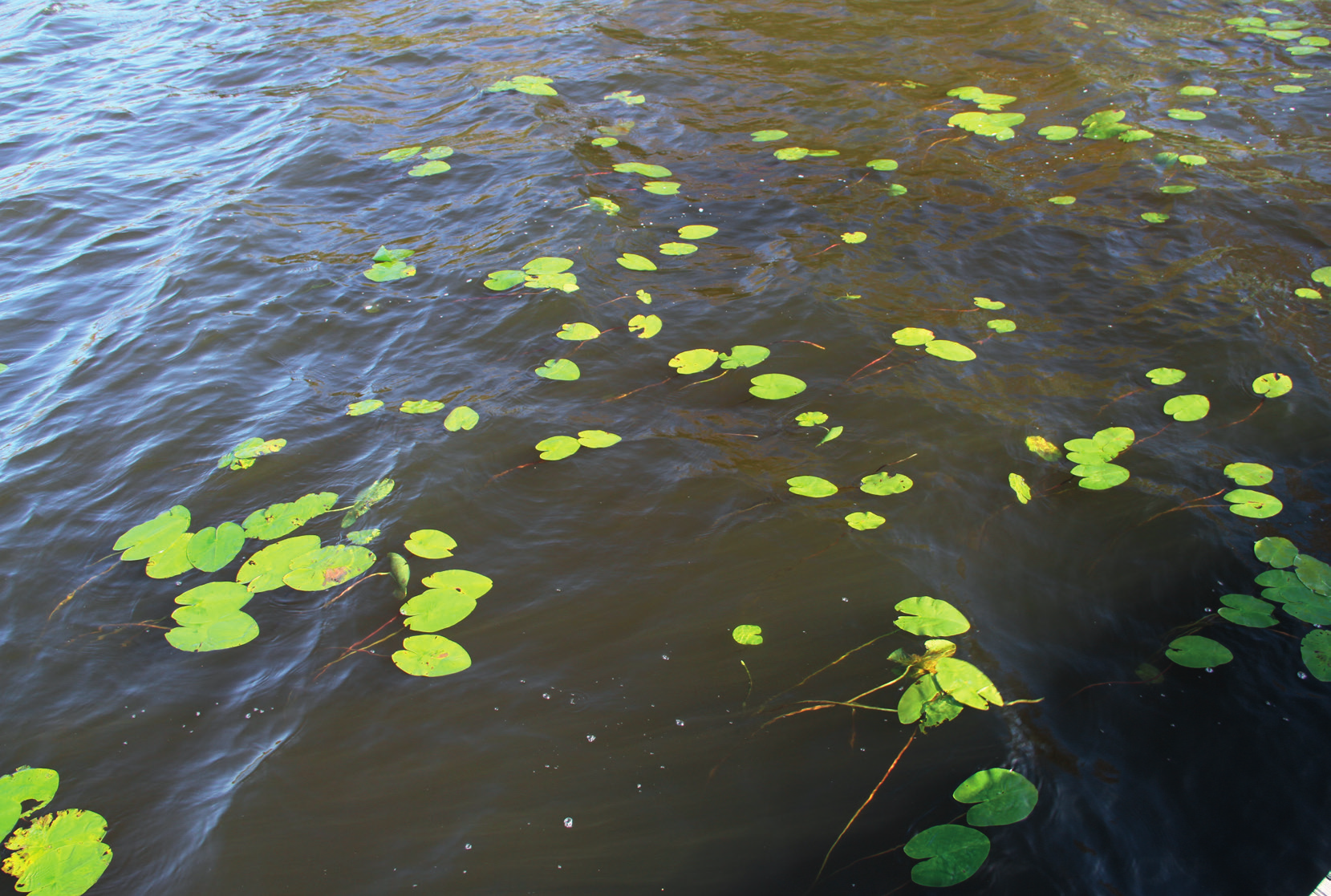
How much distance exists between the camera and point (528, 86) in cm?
628

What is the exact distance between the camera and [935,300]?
150 inches

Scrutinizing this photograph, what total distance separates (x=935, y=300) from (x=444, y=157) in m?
3.73

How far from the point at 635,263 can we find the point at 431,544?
208 cm

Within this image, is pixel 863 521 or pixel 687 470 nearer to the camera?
pixel 863 521

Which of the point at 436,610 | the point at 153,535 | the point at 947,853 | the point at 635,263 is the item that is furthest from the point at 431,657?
the point at 635,263

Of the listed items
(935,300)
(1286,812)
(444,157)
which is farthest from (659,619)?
(444,157)

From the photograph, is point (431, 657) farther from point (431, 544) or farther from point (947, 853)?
point (947, 853)

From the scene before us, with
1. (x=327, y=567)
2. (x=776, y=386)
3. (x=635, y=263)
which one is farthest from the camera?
(x=635, y=263)

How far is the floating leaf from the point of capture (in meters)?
2.80

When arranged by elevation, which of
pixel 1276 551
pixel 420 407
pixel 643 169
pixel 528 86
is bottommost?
pixel 1276 551

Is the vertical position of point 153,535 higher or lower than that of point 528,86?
lower

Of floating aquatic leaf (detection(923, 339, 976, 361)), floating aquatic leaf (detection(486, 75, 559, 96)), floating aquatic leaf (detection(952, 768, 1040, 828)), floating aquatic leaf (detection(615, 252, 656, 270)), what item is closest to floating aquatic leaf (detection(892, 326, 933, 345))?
floating aquatic leaf (detection(923, 339, 976, 361))

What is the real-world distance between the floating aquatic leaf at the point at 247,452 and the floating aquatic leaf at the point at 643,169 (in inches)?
115

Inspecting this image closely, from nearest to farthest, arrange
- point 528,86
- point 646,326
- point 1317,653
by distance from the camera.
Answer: point 1317,653 → point 646,326 → point 528,86
